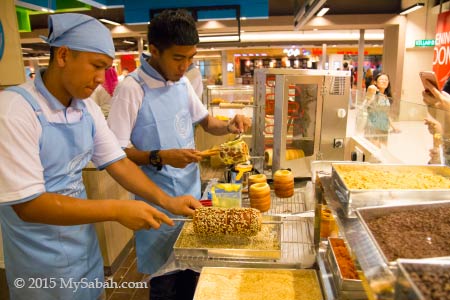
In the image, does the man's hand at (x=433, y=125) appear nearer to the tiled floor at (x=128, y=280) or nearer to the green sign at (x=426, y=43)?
the tiled floor at (x=128, y=280)

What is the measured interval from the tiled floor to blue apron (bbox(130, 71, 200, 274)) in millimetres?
976

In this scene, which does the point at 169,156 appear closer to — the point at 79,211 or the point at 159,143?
the point at 159,143

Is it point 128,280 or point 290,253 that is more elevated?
point 290,253

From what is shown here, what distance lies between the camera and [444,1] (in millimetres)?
7012

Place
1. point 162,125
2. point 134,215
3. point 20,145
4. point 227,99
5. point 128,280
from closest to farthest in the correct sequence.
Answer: point 20,145
point 134,215
point 162,125
point 128,280
point 227,99

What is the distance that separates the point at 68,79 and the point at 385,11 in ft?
28.4

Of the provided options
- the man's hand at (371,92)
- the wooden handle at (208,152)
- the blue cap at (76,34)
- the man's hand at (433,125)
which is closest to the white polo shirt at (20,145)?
the blue cap at (76,34)

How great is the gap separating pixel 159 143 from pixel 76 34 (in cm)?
72

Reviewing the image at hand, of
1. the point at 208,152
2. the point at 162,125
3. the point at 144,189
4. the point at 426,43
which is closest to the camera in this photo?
the point at 144,189

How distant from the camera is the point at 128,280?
314cm

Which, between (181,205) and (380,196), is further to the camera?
(181,205)

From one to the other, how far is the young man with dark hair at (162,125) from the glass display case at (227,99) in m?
2.90

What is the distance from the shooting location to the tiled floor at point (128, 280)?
289 centimetres

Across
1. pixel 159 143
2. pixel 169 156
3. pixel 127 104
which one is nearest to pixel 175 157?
pixel 169 156
